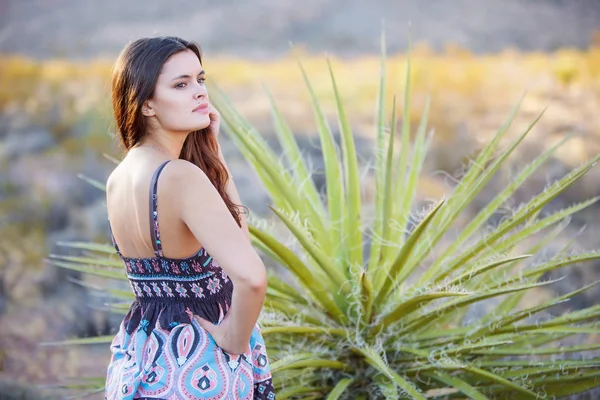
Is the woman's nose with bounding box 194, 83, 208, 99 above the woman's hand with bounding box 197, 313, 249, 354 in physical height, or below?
above

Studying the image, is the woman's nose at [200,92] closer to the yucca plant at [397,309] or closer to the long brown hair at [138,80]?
the long brown hair at [138,80]

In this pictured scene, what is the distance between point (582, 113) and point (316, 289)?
4349 mm

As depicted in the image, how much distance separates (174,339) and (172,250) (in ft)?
0.62

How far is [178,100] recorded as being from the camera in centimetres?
158

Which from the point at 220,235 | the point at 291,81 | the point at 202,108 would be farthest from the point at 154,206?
the point at 291,81

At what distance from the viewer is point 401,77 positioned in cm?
655

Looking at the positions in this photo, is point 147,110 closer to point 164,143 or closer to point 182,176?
point 164,143

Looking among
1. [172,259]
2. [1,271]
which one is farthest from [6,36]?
[172,259]

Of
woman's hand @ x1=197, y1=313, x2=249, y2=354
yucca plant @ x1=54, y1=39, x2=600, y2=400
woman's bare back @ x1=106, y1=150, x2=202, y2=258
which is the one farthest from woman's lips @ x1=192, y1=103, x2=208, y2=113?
yucca plant @ x1=54, y1=39, x2=600, y2=400

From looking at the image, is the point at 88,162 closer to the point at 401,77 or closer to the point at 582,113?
the point at 401,77

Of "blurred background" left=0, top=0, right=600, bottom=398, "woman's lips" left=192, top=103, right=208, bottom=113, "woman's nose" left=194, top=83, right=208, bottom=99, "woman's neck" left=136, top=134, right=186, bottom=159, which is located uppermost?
"blurred background" left=0, top=0, right=600, bottom=398

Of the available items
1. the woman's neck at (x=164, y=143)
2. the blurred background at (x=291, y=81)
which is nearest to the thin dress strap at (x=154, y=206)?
the woman's neck at (x=164, y=143)

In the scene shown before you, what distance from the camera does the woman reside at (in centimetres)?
145

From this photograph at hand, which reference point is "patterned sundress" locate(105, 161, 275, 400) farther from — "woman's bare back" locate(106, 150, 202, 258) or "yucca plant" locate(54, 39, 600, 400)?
"yucca plant" locate(54, 39, 600, 400)
